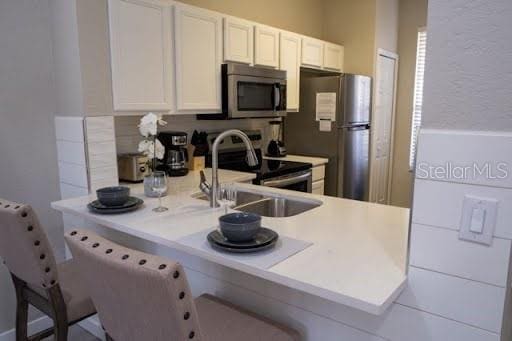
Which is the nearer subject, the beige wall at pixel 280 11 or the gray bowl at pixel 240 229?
the gray bowl at pixel 240 229

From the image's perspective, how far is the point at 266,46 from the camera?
10.6ft

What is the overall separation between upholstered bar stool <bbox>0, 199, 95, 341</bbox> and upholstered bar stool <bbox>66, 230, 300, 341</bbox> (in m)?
0.40

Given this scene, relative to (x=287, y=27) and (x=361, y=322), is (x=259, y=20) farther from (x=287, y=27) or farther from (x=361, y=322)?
(x=361, y=322)

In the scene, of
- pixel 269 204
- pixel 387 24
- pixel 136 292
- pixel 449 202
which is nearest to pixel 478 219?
pixel 449 202

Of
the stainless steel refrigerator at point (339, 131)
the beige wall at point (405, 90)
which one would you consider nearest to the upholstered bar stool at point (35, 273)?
the stainless steel refrigerator at point (339, 131)

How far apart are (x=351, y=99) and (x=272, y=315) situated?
8.93 ft

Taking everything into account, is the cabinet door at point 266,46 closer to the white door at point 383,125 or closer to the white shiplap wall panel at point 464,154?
the white door at point 383,125

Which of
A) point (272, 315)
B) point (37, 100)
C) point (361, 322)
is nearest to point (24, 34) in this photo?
point (37, 100)

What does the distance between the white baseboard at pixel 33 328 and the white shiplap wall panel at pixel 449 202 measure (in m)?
2.37

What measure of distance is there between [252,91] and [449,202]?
2.24 m

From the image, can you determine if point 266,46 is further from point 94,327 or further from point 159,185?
point 94,327

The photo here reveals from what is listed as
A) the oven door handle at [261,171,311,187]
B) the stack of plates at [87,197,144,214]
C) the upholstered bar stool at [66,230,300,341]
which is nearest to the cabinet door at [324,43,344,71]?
the oven door handle at [261,171,311,187]

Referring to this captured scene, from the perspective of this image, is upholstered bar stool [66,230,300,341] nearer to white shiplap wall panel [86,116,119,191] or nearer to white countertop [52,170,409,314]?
white countertop [52,170,409,314]

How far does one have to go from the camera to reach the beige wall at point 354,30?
4102 mm
